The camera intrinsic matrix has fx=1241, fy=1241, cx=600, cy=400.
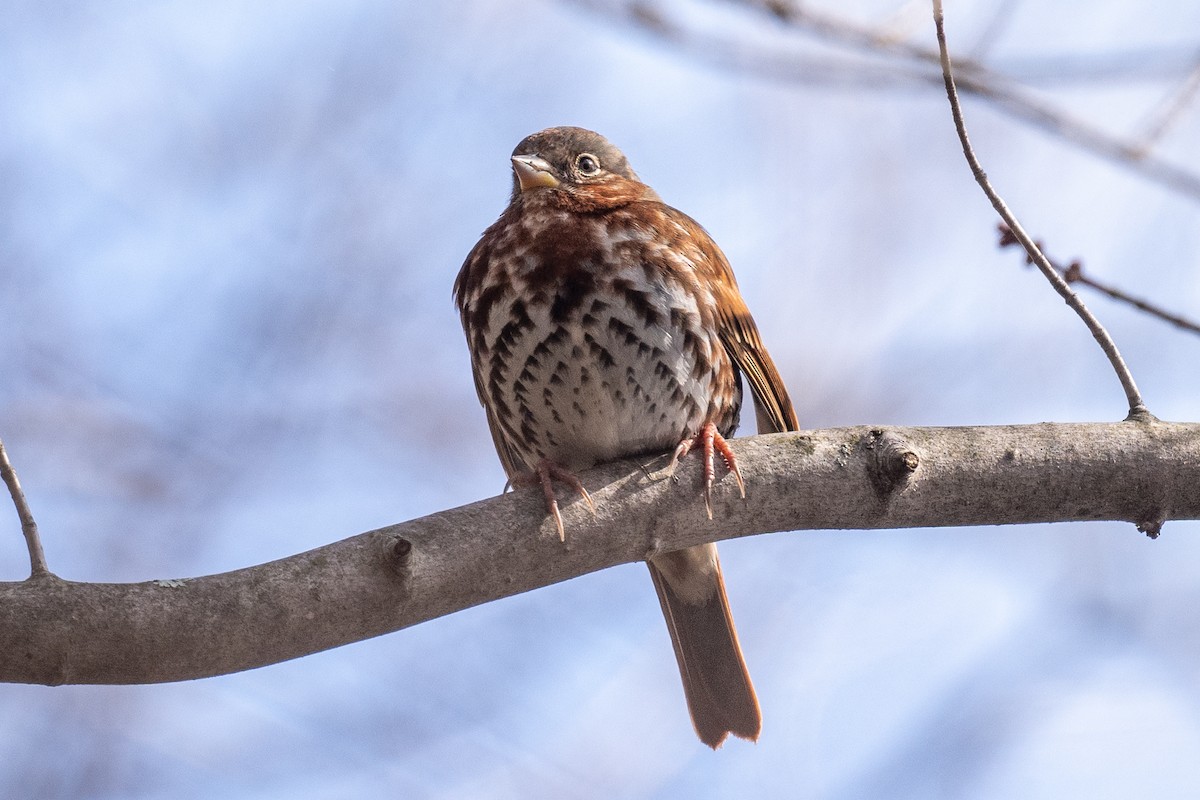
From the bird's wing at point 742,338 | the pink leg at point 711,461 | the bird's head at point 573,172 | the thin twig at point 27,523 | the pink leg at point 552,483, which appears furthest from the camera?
the bird's head at point 573,172

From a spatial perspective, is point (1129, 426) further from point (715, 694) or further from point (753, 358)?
point (715, 694)

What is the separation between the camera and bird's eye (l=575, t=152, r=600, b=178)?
411 cm

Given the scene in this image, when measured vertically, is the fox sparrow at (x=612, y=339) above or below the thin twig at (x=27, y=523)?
above

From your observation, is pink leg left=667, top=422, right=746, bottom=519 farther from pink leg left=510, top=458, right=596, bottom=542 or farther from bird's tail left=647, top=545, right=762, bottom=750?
bird's tail left=647, top=545, right=762, bottom=750

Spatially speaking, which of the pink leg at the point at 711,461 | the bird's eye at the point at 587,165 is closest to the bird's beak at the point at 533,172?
the bird's eye at the point at 587,165

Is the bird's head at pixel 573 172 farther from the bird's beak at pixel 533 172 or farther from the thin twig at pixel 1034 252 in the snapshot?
the thin twig at pixel 1034 252

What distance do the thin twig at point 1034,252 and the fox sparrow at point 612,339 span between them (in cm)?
90

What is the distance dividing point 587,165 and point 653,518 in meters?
1.74

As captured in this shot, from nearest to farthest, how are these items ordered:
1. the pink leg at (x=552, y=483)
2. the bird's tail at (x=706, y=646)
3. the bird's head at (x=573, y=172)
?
1. the pink leg at (x=552, y=483)
2. the bird's head at (x=573, y=172)
3. the bird's tail at (x=706, y=646)

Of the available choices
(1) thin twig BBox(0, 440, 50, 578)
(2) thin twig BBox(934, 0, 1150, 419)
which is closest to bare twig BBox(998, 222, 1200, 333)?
(2) thin twig BBox(934, 0, 1150, 419)

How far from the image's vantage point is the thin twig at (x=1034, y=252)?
2.62 m

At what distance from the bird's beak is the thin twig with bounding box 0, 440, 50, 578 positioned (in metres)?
2.10

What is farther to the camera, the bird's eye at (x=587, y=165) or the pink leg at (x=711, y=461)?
the bird's eye at (x=587, y=165)

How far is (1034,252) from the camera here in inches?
106
